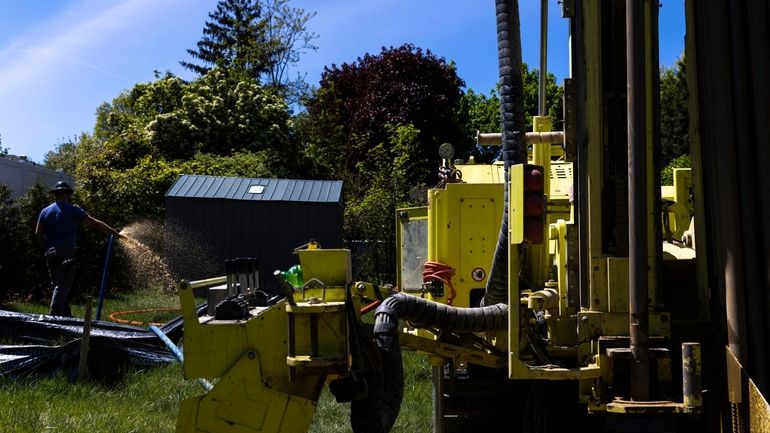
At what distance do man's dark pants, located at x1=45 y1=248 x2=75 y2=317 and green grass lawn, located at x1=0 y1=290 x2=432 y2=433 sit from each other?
9.15 feet

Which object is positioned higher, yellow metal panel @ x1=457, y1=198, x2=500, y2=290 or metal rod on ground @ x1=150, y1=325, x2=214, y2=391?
yellow metal panel @ x1=457, y1=198, x2=500, y2=290

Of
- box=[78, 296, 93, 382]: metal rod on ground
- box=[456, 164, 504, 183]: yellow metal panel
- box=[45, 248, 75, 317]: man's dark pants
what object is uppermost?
box=[456, 164, 504, 183]: yellow metal panel

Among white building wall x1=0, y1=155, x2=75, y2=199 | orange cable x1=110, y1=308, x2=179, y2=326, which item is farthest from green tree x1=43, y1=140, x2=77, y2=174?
orange cable x1=110, y1=308, x2=179, y2=326

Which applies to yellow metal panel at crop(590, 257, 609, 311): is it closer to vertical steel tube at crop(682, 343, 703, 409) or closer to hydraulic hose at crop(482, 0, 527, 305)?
vertical steel tube at crop(682, 343, 703, 409)

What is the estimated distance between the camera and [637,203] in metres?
3.94

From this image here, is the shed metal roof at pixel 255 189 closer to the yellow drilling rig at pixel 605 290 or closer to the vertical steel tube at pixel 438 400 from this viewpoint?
the vertical steel tube at pixel 438 400

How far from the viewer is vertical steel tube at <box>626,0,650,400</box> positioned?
154 inches

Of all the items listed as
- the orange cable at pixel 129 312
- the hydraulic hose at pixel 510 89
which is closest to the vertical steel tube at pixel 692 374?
the hydraulic hose at pixel 510 89

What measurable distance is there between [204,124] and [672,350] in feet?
73.8

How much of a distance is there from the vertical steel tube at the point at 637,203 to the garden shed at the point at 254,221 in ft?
44.0

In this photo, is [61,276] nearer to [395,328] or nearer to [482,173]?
[482,173]

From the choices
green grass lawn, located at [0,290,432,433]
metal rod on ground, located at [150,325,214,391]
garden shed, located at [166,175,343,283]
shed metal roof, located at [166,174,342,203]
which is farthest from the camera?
shed metal roof, located at [166,174,342,203]

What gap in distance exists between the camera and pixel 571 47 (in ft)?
14.9

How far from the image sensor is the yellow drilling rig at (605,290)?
3840 mm
